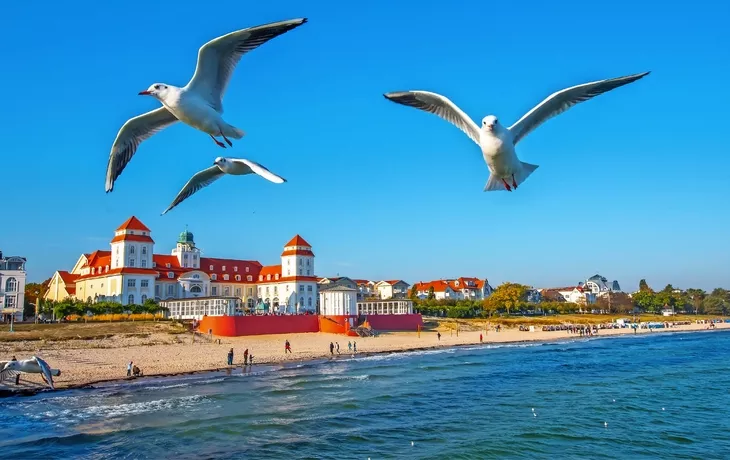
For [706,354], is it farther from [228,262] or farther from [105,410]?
[228,262]

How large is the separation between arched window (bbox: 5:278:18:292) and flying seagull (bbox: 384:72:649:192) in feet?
224

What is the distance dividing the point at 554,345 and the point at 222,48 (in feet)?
215

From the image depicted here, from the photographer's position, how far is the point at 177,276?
81.8 m

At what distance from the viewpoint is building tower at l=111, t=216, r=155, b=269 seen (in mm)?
74125

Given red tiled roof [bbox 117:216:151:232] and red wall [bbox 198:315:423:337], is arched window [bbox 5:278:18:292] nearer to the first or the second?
red tiled roof [bbox 117:216:151:232]

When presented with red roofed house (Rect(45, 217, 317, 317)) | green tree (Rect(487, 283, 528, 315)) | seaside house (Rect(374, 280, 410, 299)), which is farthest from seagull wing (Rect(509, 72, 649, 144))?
seaside house (Rect(374, 280, 410, 299))

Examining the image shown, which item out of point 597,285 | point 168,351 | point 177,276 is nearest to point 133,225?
point 177,276

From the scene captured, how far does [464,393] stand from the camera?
3400 centimetres

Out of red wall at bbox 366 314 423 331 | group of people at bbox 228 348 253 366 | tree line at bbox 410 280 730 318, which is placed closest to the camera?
group of people at bbox 228 348 253 366

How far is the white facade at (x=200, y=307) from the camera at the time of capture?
62.9 meters

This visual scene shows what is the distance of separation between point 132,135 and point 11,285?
65.3 m

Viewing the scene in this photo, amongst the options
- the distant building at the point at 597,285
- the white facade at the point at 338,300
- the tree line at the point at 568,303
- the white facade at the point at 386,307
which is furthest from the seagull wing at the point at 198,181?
the distant building at the point at 597,285

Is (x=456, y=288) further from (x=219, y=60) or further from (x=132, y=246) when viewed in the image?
(x=219, y=60)

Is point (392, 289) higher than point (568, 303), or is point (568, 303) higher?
point (392, 289)
